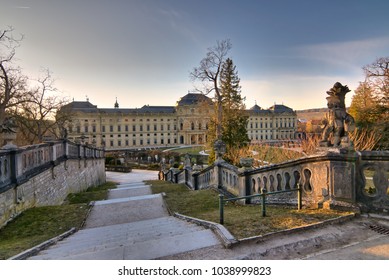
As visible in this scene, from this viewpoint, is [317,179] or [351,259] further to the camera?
[317,179]

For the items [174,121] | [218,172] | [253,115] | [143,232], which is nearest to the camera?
[143,232]

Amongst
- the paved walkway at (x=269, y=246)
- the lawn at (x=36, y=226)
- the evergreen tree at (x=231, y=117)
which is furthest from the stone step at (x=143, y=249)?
the evergreen tree at (x=231, y=117)

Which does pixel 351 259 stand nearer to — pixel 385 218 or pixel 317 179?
pixel 385 218

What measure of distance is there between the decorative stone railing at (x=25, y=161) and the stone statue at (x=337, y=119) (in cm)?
649

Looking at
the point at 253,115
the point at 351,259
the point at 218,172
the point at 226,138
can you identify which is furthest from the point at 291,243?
the point at 253,115

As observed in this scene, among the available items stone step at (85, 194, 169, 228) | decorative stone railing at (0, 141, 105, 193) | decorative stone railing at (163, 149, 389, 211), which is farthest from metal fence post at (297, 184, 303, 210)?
decorative stone railing at (0, 141, 105, 193)

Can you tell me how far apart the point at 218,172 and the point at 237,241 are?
5268 millimetres

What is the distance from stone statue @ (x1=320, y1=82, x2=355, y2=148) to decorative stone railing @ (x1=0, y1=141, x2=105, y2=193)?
6.49 metres

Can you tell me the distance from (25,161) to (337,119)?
24.1ft

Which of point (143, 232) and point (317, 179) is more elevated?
point (317, 179)

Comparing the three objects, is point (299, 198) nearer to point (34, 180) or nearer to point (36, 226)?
point (36, 226)

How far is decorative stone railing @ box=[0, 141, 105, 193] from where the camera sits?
17.2 ft

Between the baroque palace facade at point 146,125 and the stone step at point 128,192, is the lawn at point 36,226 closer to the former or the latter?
the stone step at point 128,192

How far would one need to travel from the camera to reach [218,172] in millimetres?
8305
